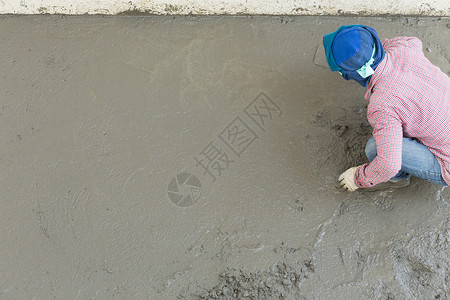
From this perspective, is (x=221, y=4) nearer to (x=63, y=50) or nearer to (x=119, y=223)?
(x=63, y=50)

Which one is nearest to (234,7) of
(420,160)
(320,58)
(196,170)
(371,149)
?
(320,58)

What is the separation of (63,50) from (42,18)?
0.84 ft

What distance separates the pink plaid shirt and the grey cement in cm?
39

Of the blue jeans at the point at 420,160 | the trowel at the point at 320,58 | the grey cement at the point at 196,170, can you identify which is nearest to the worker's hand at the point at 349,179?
the grey cement at the point at 196,170

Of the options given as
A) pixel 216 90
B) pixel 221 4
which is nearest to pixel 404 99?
pixel 216 90

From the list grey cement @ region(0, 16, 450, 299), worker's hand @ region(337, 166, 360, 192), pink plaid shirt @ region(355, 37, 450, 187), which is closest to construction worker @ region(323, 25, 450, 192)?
pink plaid shirt @ region(355, 37, 450, 187)

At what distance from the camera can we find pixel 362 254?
5.42 ft

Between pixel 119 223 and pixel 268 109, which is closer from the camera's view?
pixel 119 223

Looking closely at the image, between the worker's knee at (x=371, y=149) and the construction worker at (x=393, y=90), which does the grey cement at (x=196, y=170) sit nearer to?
the worker's knee at (x=371, y=149)

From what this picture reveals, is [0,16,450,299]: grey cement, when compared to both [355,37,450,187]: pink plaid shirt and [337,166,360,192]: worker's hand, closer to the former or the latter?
[337,166,360,192]: worker's hand

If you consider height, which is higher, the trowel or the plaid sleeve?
the trowel

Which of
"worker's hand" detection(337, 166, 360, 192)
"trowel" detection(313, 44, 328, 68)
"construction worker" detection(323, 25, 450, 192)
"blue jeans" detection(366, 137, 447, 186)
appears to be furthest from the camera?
→ "trowel" detection(313, 44, 328, 68)

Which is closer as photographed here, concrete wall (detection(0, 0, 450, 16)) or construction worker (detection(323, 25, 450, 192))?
construction worker (detection(323, 25, 450, 192))

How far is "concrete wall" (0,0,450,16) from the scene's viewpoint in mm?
1959
